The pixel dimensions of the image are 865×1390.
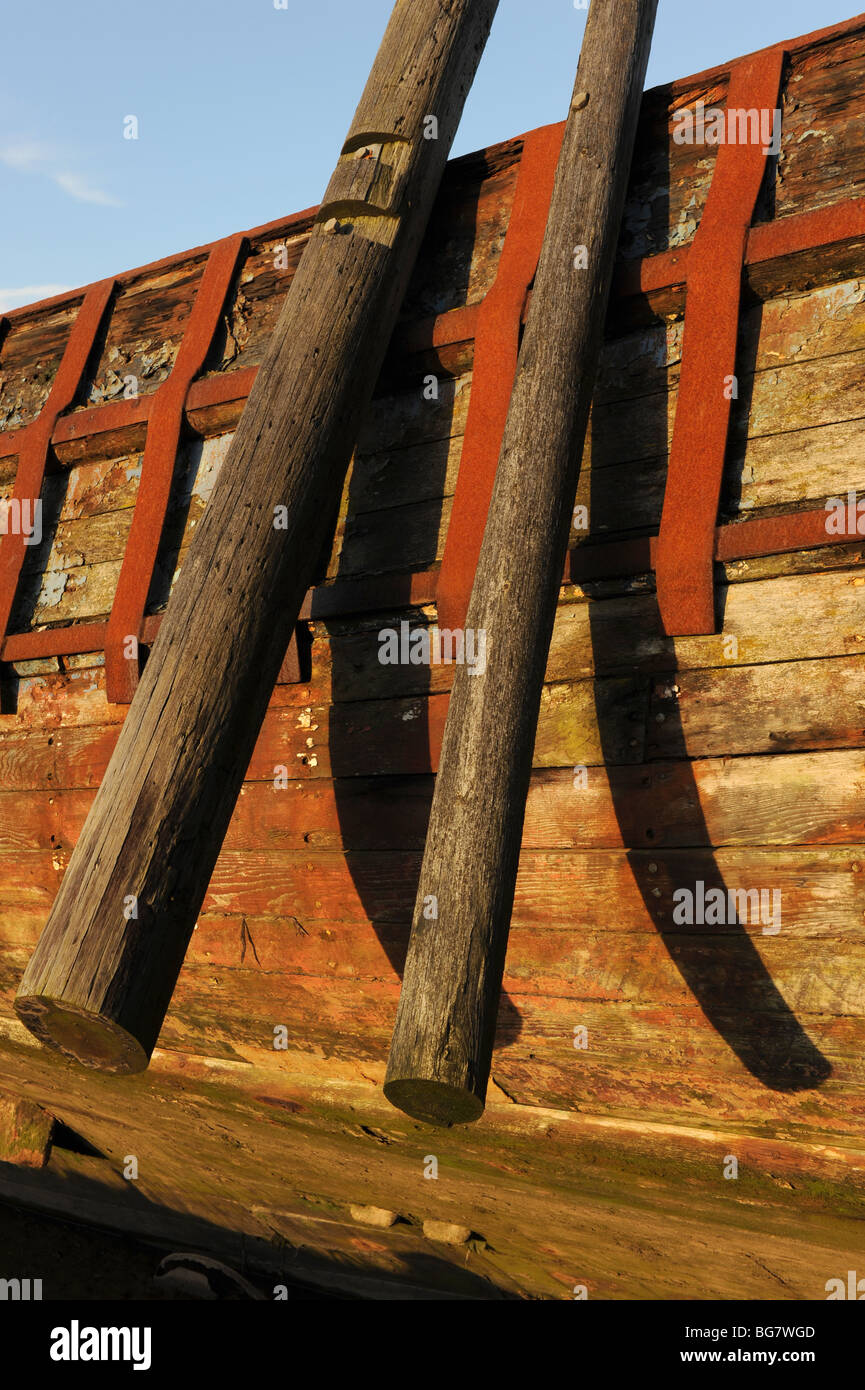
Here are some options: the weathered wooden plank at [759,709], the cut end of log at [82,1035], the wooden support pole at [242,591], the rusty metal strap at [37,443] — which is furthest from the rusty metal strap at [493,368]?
the rusty metal strap at [37,443]

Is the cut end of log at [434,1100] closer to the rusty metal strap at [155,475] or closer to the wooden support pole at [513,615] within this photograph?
the wooden support pole at [513,615]

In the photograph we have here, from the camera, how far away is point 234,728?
98.1 inches

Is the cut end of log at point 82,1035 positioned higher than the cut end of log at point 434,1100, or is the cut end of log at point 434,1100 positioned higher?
the cut end of log at point 82,1035

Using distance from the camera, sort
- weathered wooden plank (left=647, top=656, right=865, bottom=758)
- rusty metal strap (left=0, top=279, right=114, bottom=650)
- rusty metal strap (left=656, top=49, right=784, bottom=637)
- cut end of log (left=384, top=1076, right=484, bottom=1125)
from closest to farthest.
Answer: cut end of log (left=384, top=1076, right=484, bottom=1125)
weathered wooden plank (left=647, top=656, right=865, bottom=758)
rusty metal strap (left=656, top=49, right=784, bottom=637)
rusty metal strap (left=0, top=279, right=114, bottom=650)

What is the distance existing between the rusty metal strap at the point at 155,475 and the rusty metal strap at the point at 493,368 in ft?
4.25

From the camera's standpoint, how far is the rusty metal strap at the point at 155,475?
3.66 metres

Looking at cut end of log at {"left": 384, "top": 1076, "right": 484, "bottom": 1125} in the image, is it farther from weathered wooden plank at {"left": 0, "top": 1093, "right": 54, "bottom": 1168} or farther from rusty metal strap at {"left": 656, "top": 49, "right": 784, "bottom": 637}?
weathered wooden plank at {"left": 0, "top": 1093, "right": 54, "bottom": 1168}

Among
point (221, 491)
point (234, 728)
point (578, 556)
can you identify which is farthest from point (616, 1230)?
point (221, 491)

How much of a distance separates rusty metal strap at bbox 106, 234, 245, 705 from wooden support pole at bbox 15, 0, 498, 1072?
0.95 meters

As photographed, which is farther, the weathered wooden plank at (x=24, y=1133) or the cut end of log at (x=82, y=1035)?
the weathered wooden plank at (x=24, y=1133)

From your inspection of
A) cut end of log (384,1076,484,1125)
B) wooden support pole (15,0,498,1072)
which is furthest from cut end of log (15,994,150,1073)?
cut end of log (384,1076,484,1125)

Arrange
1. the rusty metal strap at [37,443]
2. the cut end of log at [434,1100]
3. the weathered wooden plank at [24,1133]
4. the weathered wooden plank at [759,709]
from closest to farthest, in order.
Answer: the cut end of log at [434,1100] → the weathered wooden plank at [759,709] → the weathered wooden plank at [24,1133] → the rusty metal strap at [37,443]

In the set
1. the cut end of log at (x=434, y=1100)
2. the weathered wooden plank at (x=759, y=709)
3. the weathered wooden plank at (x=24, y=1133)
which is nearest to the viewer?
the cut end of log at (x=434, y=1100)

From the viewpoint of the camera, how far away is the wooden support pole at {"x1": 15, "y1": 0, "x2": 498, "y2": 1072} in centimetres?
222
